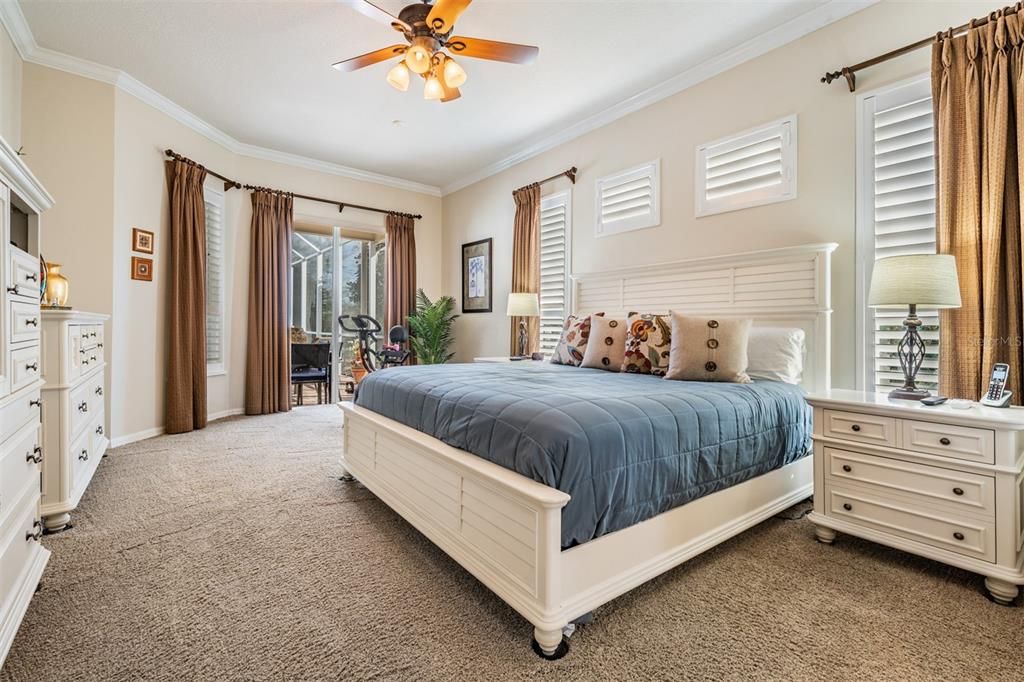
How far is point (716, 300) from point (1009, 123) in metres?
1.60

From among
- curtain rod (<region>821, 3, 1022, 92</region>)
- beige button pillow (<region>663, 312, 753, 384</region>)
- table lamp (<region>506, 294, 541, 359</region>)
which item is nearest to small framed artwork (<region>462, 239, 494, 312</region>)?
table lamp (<region>506, 294, 541, 359</region>)

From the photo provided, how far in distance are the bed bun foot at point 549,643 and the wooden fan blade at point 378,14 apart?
276cm

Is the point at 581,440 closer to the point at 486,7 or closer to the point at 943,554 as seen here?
the point at 943,554

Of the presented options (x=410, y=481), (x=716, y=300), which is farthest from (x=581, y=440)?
(x=716, y=300)

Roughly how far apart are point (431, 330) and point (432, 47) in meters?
3.69

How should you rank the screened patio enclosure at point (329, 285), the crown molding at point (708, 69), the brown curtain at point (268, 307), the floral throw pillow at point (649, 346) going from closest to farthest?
1. the crown molding at point (708, 69)
2. the floral throw pillow at point (649, 346)
3. the brown curtain at point (268, 307)
4. the screened patio enclosure at point (329, 285)

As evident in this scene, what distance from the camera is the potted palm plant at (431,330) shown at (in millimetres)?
5934

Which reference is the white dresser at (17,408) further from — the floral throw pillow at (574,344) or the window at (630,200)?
the window at (630,200)

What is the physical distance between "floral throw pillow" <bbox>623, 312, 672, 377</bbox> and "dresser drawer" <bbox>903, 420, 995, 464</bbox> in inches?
46.3

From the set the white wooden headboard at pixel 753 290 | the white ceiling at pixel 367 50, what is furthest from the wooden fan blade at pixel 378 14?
the white wooden headboard at pixel 753 290

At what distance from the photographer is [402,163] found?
5.48 metres

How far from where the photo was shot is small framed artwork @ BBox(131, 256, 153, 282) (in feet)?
12.7

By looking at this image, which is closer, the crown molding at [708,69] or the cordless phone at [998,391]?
the cordless phone at [998,391]

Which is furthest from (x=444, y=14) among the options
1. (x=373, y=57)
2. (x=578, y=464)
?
(x=578, y=464)
